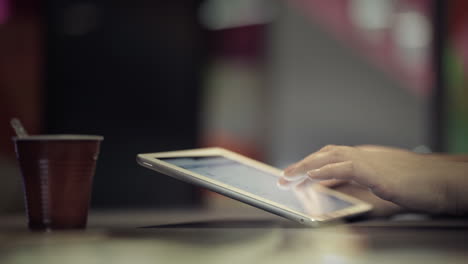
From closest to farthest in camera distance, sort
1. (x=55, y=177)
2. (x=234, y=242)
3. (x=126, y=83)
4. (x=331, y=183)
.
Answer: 1. (x=234, y=242)
2. (x=55, y=177)
3. (x=331, y=183)
4. (x=126, y=83)

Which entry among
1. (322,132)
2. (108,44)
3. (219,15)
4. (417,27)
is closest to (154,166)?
(108,44)

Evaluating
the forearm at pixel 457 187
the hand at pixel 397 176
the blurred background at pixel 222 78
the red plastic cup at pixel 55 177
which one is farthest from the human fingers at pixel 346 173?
the blurred background at pixel 222 78

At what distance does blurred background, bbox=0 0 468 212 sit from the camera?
3037 millimetres

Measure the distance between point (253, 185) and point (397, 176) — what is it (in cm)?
22

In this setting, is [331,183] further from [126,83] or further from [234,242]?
[126,83]

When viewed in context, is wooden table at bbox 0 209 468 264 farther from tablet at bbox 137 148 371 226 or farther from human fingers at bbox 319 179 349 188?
human fingers at bbox 319 179 349 188

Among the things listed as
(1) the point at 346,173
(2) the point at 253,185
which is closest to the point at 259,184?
(2) the point at 253,185

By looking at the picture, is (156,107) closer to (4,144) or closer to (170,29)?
(170,29)

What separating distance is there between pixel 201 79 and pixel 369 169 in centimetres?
240

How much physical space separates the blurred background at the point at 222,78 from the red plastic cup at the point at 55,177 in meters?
2.05

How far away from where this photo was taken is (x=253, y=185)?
88 centimetres

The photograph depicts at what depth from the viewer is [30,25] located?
3.60 metres

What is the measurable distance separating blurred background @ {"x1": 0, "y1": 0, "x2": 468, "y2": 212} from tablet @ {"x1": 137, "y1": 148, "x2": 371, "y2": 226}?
1939 mm

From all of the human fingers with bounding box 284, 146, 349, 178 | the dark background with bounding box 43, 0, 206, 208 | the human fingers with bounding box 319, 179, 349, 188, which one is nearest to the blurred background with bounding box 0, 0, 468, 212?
the dark background with bounding box 43, 0, 206, 208
